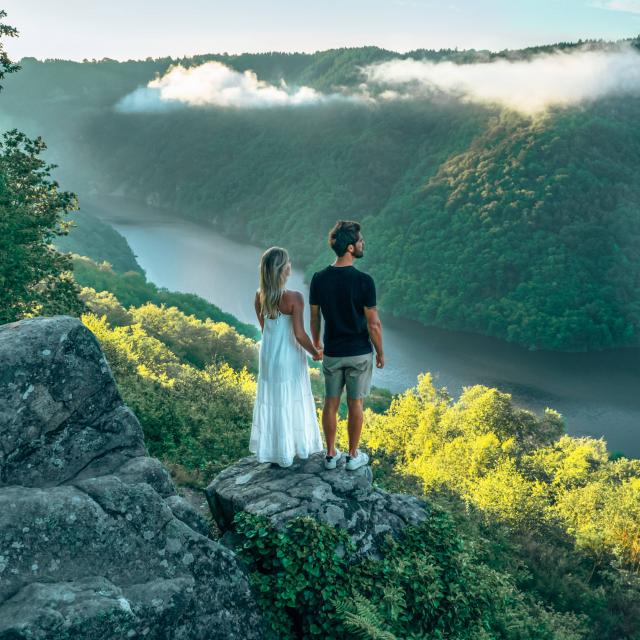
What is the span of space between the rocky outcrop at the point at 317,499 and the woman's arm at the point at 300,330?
1.51 metres

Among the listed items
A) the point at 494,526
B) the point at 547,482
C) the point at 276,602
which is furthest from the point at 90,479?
the point at 547,482

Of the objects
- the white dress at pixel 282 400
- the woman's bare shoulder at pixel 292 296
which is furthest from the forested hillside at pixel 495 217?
the woman's bare shoulder at pixel 292 296

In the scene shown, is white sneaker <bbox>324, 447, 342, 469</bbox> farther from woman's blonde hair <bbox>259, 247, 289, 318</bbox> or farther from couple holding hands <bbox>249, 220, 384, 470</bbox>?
woman's blonde hair <bbox>259, 247, 289, 318</bbox>

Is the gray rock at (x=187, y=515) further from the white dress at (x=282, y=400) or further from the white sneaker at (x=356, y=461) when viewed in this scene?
the white sneaker at (x=356, y=461)

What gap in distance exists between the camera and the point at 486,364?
83812 mm

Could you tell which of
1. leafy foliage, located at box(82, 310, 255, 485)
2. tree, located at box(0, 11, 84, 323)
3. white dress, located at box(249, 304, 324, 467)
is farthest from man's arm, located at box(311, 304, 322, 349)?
tree, located at box(0, 11, 84, 323)

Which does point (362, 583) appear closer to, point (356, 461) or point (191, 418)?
point (356, 461)

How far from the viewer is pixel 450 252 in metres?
116

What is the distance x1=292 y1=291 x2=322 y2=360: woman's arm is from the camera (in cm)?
710

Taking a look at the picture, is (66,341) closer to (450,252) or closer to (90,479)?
(90,479)

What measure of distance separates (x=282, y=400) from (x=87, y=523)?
2.71 meters

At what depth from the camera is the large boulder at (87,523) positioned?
191 inches

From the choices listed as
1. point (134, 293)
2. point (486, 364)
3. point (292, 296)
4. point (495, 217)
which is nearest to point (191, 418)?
point (292, 296)

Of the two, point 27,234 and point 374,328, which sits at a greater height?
point 374,328
